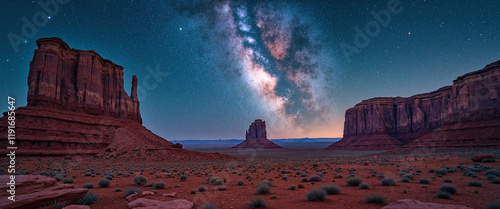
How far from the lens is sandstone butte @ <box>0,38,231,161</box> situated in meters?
33.8

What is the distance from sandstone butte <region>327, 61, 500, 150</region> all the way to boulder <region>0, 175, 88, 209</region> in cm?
6809

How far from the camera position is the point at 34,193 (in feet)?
19.8

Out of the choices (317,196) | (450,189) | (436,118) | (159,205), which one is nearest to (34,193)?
(159,205)

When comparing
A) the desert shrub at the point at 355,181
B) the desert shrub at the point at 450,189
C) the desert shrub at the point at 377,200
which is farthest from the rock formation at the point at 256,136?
the desert shrub at the point at 377,200

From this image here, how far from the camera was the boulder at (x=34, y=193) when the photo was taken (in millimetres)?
5520

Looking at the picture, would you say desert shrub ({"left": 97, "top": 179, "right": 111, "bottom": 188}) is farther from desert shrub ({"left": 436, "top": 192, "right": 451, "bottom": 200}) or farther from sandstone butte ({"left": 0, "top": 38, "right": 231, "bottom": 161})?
sandstone butte ({"left": 0, "top": 38, "right": 231, "bottom": 161})

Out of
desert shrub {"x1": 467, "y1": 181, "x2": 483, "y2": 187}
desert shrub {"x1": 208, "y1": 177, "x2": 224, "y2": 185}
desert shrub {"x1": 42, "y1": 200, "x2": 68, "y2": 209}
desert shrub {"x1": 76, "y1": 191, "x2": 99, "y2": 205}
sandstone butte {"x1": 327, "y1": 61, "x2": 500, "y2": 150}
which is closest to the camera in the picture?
desert shrub {"x1": 42, "y1": 200, "x2": 68, "y2": 209}

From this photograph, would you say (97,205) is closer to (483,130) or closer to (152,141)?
(152,141)

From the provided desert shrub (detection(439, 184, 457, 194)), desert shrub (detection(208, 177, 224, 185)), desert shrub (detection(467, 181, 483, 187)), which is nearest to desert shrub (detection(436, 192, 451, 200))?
desert shrub (detection(439, 184, 457, 194))

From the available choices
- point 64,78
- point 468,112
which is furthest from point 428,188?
point 468,112

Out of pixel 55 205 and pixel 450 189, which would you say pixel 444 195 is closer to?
pixel 450 189

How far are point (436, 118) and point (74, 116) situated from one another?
116m

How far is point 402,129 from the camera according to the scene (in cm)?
9575

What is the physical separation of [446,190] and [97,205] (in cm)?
1388
